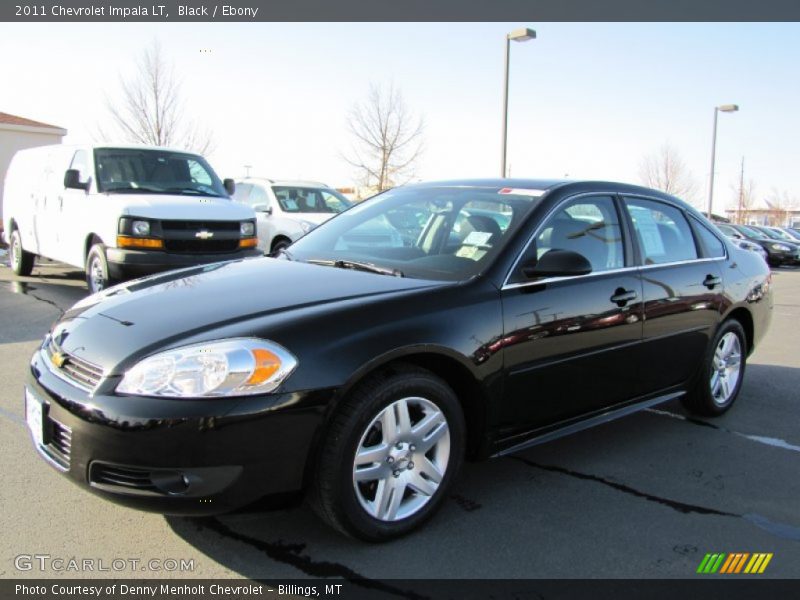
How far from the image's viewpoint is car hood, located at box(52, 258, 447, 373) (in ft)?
9.12

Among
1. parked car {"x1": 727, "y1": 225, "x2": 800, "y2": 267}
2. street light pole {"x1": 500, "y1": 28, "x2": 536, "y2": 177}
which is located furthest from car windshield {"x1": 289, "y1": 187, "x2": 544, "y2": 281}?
parked car {"x1": 727, "y1": 225, "x2": 800, "y2": 267}

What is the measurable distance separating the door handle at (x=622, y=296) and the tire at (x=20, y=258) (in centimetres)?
992

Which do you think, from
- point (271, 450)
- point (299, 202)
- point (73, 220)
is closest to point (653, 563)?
point (271, 450)

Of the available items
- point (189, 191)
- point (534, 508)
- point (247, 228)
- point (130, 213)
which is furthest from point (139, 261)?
point (534, 508)

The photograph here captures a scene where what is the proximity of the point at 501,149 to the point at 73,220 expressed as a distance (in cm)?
895

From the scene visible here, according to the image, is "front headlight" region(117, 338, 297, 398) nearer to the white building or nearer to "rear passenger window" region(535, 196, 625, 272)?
"rear passenger window" region(535, 196, 625, 272)

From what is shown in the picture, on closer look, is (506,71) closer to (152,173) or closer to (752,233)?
(152,173)

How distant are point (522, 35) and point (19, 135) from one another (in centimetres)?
2400

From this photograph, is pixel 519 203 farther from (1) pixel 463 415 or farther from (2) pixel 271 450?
(2) pixel 271 450

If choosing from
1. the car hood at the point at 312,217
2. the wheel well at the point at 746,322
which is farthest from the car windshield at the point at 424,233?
the car hood at the point at 312,217

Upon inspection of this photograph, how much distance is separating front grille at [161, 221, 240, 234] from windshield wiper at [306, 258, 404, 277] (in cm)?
464

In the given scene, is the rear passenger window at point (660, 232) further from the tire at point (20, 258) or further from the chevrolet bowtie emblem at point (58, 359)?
the tire at point (20, 258)

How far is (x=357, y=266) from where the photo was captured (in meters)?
3.67

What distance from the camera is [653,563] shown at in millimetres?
2863
